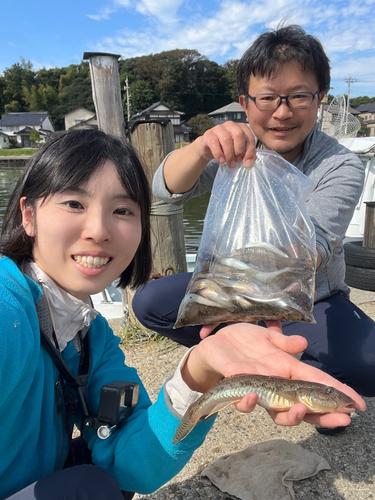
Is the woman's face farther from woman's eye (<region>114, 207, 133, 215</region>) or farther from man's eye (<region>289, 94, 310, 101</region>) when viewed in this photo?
man's eye (<region>289, 94, 310, 101</region>)

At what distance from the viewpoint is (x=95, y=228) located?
157 centimetres

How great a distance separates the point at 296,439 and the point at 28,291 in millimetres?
2248

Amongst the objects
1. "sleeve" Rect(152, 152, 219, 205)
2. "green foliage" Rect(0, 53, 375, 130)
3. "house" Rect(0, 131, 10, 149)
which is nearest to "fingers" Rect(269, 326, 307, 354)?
"sleeve" Rect(152, 152, 219, 205)

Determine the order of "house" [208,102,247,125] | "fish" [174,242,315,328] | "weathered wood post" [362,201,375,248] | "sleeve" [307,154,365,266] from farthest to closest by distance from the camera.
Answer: "house" [208,102,247,125] → "weathered wood post" [362,201,375,248] → "sleeve" [307,154,365,266] → "fish" [174,242,315,328]

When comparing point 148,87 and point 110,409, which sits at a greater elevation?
point 148,87

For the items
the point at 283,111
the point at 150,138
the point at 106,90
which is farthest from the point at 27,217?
the point at 106,90

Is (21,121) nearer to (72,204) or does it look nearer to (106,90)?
(106,90)

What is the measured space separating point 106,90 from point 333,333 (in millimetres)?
3493

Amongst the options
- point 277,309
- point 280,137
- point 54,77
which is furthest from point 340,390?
point 54,77

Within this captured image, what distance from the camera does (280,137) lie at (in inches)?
107

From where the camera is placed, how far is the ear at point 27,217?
5.58 feet

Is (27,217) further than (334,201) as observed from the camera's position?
No

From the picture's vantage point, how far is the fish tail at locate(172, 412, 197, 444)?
1.55m

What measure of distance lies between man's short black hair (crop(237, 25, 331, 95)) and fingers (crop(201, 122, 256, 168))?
0.75m
